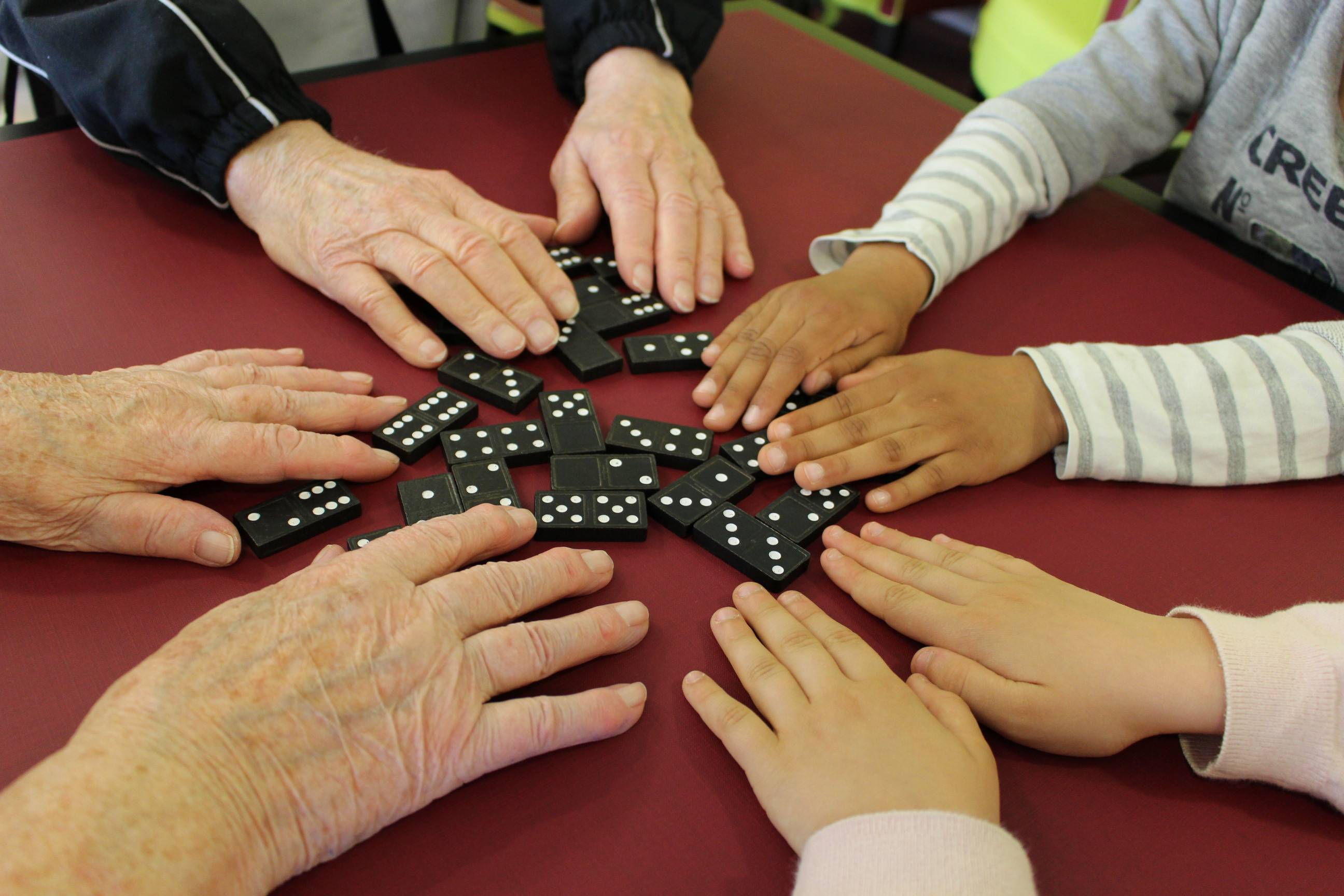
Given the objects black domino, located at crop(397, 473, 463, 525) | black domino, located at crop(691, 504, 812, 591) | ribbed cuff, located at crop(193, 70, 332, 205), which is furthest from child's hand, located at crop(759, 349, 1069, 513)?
ribbed cuff, located at crop(193, 70, 332, 205)

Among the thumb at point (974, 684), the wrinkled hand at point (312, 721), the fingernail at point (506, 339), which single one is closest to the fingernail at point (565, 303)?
the fingernail at point (506, 339)

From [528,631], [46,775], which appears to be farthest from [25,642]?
[528,631]

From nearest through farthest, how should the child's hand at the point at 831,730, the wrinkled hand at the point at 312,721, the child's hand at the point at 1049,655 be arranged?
the wrinkled hand at the point at 312,721 → the child's hand at the point at 831,730 → the child's hand at the point at 1049,655

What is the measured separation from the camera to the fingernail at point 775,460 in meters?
1.27

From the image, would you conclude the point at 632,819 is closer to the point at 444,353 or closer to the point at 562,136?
the point at 444,353

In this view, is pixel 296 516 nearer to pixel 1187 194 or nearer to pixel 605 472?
pixel 605 472

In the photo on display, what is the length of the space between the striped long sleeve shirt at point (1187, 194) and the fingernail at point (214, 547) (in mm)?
1145

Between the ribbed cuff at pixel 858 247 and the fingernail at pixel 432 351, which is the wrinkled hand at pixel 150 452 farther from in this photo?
the ribbed cuff at pixel 858 247

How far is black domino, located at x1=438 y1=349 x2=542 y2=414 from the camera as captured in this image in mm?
1376

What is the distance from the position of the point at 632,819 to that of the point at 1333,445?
120cm

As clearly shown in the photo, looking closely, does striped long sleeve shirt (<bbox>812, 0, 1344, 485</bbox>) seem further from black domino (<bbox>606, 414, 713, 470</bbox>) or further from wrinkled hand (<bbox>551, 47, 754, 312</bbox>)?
black domino (<bbox>606, 414, 713, 470</bbox>)

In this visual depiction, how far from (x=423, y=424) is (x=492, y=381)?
0.15m

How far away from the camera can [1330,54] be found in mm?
1621

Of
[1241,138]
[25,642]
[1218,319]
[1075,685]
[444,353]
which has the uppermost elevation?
[1241,138]
